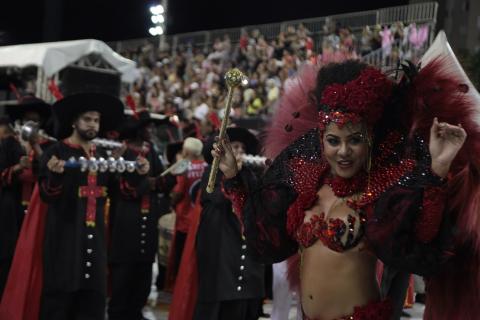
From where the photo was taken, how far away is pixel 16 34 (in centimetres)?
2280

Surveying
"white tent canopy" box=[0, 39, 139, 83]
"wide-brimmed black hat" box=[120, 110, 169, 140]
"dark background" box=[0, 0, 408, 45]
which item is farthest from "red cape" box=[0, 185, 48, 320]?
"dark background" box=[0, 0, 408, 45]

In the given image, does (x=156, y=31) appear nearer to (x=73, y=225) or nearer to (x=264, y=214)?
(x=73, y=225)

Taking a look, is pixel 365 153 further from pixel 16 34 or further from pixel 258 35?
pixel 16 34

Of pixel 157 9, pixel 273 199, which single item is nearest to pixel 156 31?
pixel 157 9

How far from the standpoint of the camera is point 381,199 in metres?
2.83

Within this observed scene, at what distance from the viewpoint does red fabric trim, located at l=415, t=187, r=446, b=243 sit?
104 inches

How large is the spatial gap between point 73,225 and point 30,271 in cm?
50

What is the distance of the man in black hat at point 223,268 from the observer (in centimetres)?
541

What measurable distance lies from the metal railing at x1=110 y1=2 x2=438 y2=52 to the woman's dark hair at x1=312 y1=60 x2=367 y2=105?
10086 millimetres

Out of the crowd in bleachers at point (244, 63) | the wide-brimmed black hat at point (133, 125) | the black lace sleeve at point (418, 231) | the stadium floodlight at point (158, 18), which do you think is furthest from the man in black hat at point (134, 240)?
the stadium floodlight at point (158, 18)

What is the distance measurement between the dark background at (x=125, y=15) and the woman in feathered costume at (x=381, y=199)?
1530cm

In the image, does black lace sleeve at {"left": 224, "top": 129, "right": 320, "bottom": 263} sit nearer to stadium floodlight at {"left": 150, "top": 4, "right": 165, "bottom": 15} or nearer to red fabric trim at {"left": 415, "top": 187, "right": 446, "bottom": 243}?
red fabric trim at {"left": 415, "top": 187, "right": 446, "bottom": 243}

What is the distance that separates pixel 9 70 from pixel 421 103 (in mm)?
12189

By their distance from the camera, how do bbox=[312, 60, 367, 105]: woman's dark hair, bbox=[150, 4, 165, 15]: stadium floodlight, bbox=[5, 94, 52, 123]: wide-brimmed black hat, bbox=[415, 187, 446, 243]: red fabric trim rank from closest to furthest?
bbox=[415, 187, 446, 243]: red fabric trim, bbox=[312, 60, 367, 105]: woman's dark hair, bbox=[5, 94, 52, 123]: wide-brimmed black hat, bbox=[150, 4, 165, 15]: stadium floodlight
